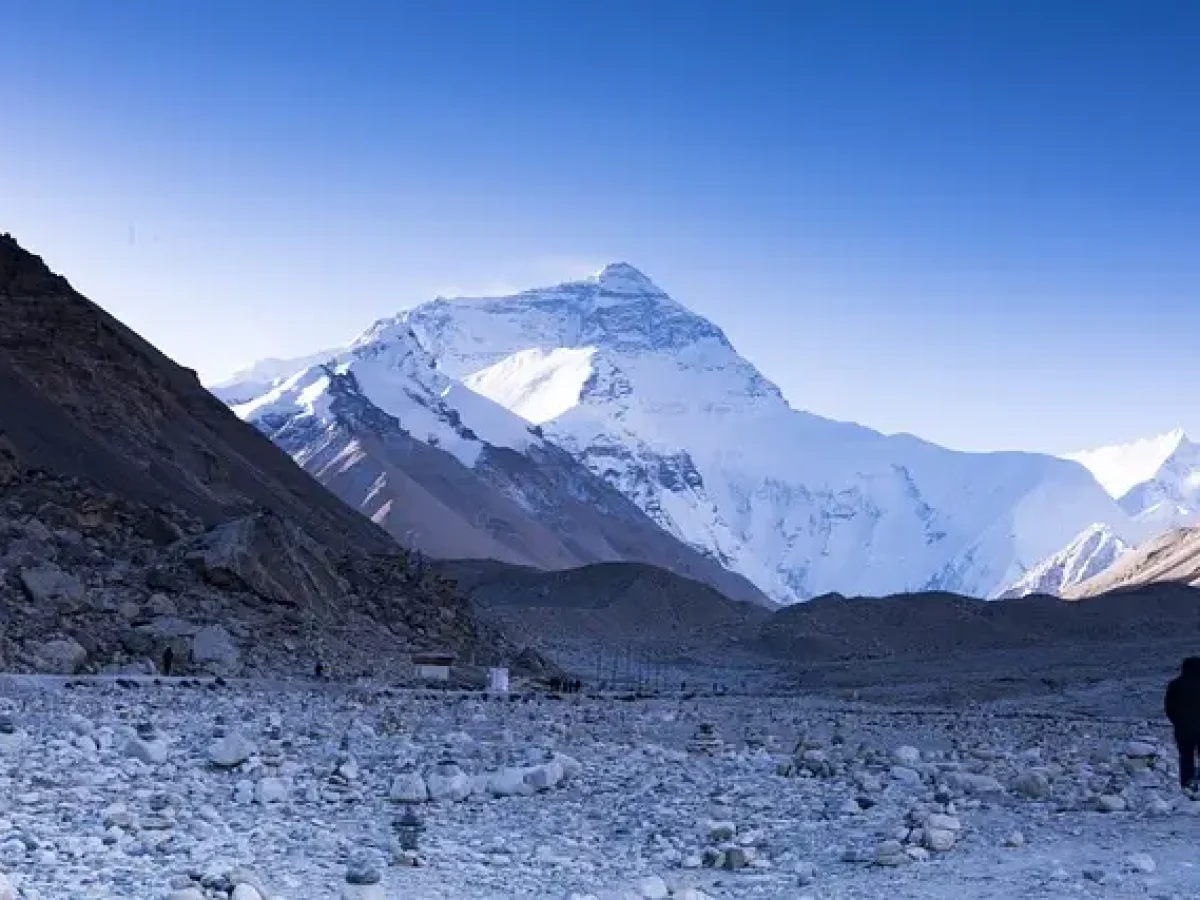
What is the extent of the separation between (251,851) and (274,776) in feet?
11.6

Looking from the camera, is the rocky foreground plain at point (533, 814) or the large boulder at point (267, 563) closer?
the rocky foreground plain at point (533, 814)

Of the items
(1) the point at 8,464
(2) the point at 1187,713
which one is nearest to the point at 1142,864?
(2) the point at 1187,713

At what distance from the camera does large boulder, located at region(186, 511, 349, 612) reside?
38531 mm

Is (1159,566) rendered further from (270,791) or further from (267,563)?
(270,791)

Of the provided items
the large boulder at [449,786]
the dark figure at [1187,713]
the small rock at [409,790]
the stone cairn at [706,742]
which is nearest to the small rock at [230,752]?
the small rock at [409,790]

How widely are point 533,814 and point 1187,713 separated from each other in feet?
22.0

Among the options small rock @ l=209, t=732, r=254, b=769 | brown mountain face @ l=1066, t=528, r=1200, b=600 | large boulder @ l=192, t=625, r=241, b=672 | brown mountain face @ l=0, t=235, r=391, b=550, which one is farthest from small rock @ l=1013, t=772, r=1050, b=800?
brown mountain face @ l=1066, t=528, r=1200, b=600

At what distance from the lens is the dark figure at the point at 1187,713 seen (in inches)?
616

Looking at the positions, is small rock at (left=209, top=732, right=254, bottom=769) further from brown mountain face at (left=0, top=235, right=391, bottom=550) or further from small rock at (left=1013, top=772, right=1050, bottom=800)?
brown mountain face at (left=0, top=235, right=391, bottom=550)

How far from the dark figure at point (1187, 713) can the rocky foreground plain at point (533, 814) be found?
379mm

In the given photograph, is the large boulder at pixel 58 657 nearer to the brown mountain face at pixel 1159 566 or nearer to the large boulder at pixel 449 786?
the large boulder at pixel 449 786

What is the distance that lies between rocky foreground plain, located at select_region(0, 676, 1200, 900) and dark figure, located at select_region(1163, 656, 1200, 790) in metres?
0.38

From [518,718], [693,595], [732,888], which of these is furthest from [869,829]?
[693,595]

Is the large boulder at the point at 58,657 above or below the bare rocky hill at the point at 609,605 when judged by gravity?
below
